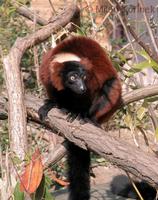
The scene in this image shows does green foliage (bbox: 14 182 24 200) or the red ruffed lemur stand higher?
the red ruffed lemur

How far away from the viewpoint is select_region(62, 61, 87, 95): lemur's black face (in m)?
3.24

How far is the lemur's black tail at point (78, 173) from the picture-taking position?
3283mm

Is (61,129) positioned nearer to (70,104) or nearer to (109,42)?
(70,104)

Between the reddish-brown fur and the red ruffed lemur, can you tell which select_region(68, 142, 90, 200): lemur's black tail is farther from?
the reddish-brown fur

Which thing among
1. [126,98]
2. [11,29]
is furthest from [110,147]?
[11,29]

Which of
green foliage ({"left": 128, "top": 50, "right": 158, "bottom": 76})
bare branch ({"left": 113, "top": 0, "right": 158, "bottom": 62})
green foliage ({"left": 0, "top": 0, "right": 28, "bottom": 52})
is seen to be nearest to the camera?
bare branch ({"left": 113, "top": 0, "right": 158, "bottom": 62})

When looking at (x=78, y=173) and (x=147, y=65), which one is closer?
(x=147, y=65)

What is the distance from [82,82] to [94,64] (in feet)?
0.42

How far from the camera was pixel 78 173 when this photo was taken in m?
3.36

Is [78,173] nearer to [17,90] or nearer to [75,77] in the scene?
[75,77]

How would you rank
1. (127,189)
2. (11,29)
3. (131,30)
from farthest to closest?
(11,29) < (127,189) < (131,30)

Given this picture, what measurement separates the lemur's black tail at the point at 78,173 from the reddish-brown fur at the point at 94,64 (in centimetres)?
26

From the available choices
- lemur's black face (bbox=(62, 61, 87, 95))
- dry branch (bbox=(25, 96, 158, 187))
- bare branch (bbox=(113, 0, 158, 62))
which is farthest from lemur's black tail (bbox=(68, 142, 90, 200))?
bare branch (bbox=(113, 0, 158, 62))

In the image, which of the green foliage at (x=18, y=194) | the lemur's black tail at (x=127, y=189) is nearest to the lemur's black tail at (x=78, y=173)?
the lemur's black tail at (x=127, y=189)
